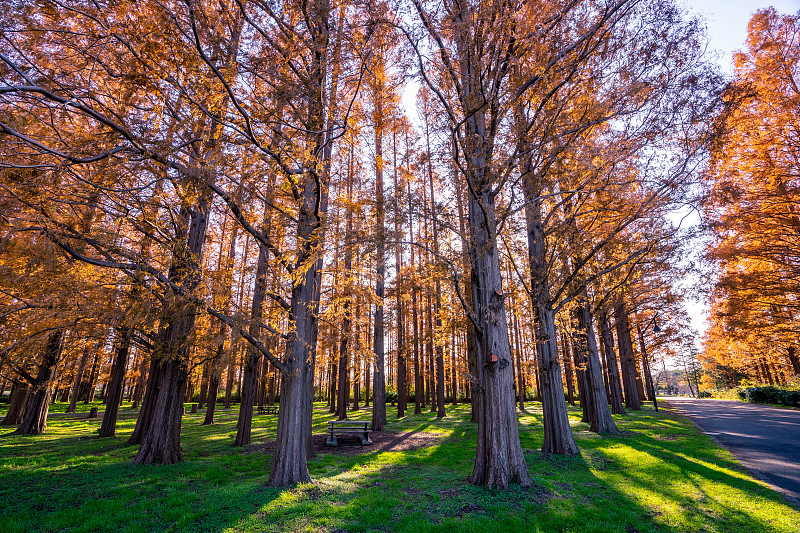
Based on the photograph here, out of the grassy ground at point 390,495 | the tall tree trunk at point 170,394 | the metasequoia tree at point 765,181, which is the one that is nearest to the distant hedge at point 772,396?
the metasequoia tree at point 765,181

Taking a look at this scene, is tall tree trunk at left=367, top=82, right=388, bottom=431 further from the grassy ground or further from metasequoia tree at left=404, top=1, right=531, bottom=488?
the grassy ground

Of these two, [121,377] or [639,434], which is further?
[121,377]

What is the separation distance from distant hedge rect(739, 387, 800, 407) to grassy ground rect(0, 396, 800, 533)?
2069cm

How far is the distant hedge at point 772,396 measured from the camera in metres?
21.1

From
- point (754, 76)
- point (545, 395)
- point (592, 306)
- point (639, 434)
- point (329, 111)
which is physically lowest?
point (639, 434)

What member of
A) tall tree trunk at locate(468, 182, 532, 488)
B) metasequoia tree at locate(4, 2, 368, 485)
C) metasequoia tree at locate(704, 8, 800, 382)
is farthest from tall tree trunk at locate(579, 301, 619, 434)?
metasequoia tree at locate(4, 2, 368, 485)

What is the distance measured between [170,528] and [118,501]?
68.9 inches

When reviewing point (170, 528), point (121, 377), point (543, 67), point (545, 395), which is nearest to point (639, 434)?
point (545, 395)

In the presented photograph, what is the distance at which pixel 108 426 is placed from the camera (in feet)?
39.5

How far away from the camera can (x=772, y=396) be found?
2409cm

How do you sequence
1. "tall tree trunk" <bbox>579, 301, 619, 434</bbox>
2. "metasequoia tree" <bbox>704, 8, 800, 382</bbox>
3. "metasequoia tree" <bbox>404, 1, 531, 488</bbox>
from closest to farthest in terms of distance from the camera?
"metasequoia tree" <bbox>404, 1, 531, 488</bbox>
"tall tree trunk" <bbox>579, 301, 619, 434</bbox>
"metasequoia tree" <bbox>704, 8, 800, 382</bbox>

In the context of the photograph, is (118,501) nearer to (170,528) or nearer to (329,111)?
(170,528)

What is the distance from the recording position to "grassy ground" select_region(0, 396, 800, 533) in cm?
450

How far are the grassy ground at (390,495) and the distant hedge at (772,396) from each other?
20.7 meters
